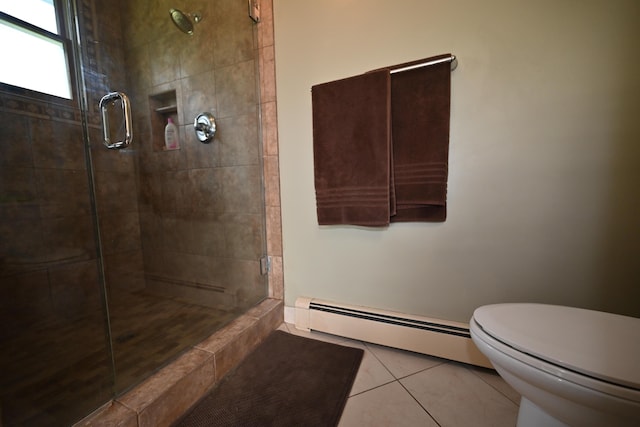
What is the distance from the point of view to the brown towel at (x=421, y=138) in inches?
37.9

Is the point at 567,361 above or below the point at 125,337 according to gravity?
above

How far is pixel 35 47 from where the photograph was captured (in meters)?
1.13

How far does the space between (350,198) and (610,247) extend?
0.97 metres

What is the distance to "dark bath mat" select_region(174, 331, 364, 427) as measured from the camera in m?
0.78

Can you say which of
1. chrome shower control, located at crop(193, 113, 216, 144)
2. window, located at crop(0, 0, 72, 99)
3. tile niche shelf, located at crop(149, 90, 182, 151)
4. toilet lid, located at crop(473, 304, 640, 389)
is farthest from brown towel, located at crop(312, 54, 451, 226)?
window, located at crop(0, 0, 72, 99)

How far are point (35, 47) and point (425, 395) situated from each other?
2380 mm

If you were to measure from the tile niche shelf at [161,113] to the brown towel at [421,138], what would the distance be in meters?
1.29

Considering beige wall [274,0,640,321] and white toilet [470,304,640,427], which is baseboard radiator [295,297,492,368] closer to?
beige wall [274,0,640,321]

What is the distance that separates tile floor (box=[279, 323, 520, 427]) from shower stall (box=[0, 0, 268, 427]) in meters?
0.74

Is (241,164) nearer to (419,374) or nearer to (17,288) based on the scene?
(17,288)

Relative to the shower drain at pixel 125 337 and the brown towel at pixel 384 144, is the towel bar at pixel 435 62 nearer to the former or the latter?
the brown towel at pixel 384 144

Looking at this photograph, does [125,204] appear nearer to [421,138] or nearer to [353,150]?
[353,150]

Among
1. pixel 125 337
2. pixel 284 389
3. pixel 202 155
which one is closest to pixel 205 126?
pixel 202 155

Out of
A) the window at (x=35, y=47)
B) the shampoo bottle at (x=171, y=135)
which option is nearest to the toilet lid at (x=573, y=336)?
the shampoo bottle at (x=171, y=135)
